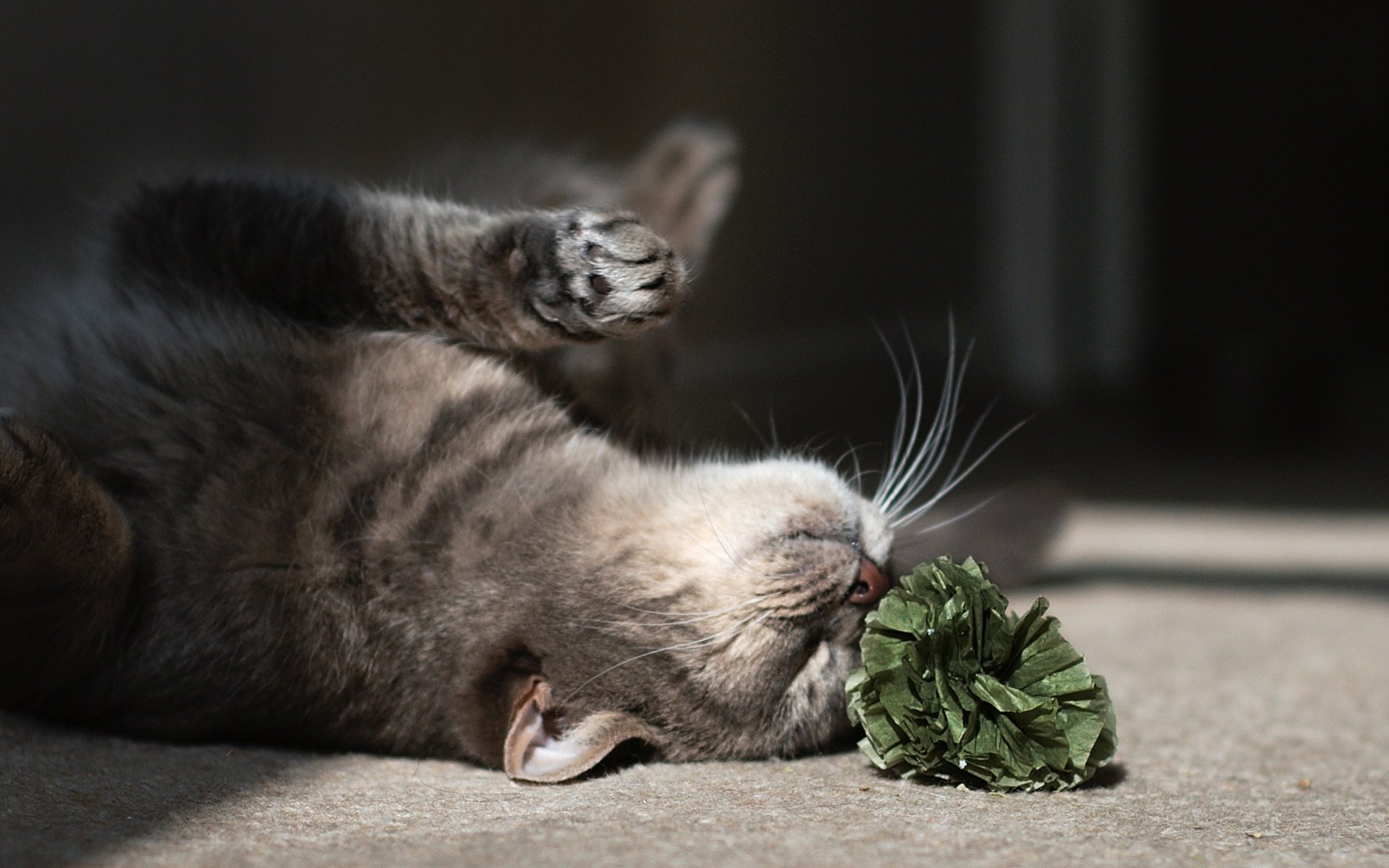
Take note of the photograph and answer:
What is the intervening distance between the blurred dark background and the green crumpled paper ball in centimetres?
63

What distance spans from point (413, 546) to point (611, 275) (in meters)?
0.37

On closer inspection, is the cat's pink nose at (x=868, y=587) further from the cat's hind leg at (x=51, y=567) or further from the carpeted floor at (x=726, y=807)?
the cat's hind leg at (x=51, y=567)

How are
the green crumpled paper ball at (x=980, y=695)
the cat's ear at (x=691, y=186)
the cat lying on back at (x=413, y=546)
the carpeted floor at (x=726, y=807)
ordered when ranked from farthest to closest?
the cat's ear at (x=691, y=186) < the cat lying on back at (x=413, y=546) < the green crumpled paper ball at (x=980, y=695) < the carpeted floor at (x=726, y=807)

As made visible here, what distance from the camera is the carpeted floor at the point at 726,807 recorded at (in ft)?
3.28

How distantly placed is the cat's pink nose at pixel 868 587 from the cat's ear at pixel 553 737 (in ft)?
0.86

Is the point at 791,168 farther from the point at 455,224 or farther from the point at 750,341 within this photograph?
the point at 455,224

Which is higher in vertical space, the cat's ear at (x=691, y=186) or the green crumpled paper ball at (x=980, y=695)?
the cat's ear at (x=691, y=186)

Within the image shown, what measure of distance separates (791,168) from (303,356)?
2835mm

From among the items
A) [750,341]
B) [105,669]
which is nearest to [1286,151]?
[750,341]

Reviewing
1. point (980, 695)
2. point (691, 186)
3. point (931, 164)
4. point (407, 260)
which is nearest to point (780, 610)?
point (980, 695)

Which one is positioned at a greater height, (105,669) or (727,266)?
(727,266)

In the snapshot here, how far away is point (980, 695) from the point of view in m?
1.19

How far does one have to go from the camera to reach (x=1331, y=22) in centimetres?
596

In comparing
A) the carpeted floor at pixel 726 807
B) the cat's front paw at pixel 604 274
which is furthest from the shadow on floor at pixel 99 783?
the cat's front paw at pixel 604 274
